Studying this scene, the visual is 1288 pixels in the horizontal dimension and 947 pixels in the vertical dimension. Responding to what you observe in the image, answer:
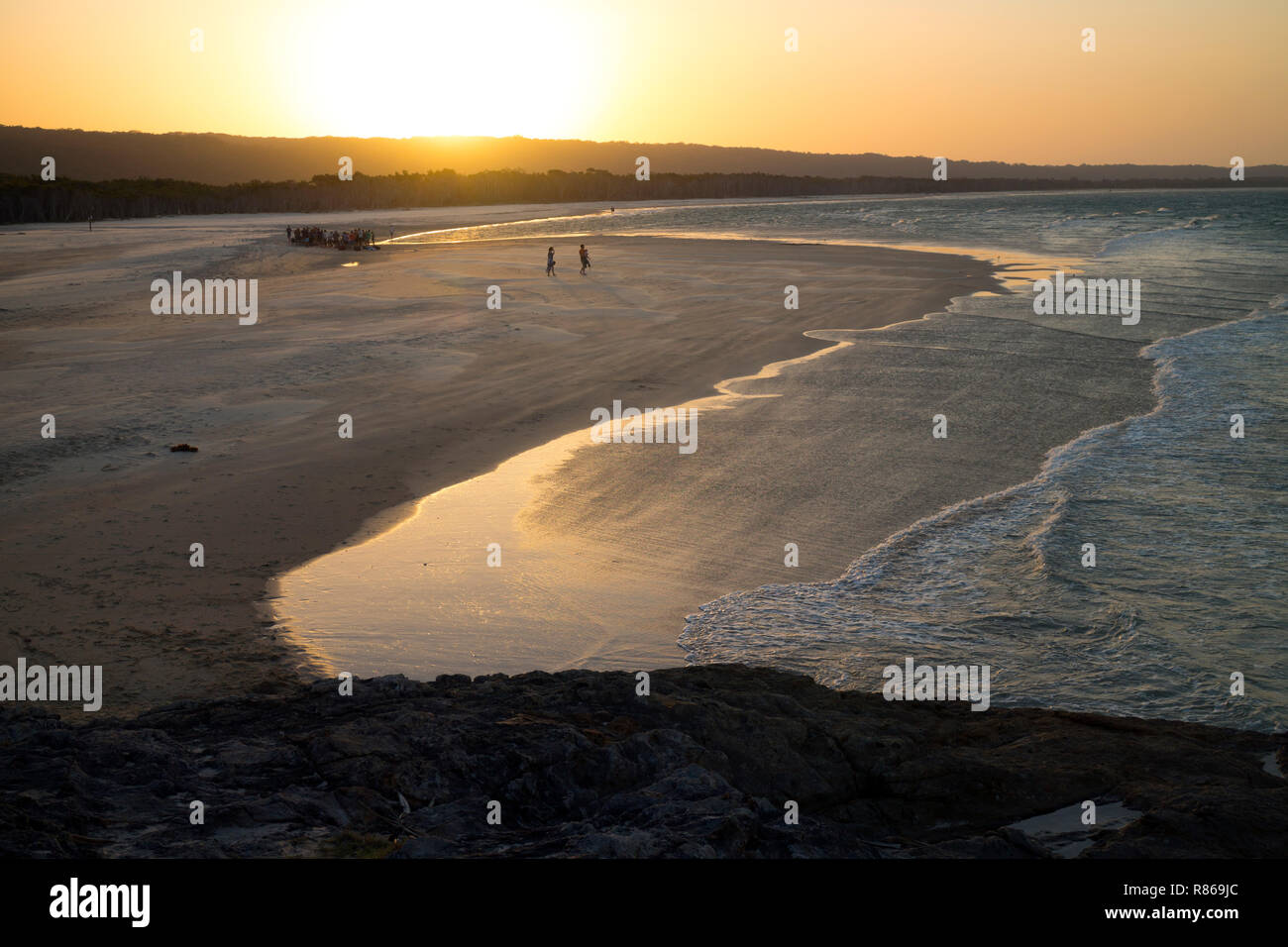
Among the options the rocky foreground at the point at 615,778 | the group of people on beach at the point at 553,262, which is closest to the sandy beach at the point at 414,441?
the rocky foreground at the point at 615,778

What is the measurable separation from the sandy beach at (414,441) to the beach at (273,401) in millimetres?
58

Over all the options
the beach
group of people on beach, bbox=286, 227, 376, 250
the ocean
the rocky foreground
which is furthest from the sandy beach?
group of people on beach, bbox=286, 227, 376, 250

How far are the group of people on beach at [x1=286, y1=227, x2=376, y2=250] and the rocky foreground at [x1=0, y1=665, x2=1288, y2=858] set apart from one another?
49.2 m

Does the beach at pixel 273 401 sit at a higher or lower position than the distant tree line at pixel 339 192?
lower

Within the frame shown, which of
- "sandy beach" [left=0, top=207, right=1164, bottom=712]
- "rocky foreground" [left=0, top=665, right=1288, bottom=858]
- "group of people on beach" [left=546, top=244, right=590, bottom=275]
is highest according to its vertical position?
"group of people on beach" [left=546, top=244, right=590, bottom=275]

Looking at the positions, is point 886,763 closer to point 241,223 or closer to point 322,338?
point 322,338

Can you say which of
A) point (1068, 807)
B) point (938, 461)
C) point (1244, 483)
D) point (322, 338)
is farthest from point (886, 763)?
point (322, 338)

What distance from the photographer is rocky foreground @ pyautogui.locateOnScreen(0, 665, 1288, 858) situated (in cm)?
483

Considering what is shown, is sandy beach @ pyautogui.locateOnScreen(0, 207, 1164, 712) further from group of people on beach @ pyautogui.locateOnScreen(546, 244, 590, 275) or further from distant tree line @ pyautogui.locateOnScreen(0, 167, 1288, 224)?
distant tree line @ pyautogui.locateOnScreen(0, 167, 1288, 224)

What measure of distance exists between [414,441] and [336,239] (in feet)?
139

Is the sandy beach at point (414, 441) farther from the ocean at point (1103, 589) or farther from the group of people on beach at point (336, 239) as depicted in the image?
the group of people on beach at point (336, 239)

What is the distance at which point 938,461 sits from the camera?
14453 mm

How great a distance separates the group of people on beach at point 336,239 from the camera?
172 feet

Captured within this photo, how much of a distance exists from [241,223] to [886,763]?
77644 mm
